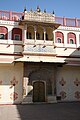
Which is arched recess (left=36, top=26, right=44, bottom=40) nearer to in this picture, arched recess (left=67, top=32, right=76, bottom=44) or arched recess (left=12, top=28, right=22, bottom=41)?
arched recess (left=12, top=28, right=22, bottom=41)

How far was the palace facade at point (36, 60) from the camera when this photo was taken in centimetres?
1638

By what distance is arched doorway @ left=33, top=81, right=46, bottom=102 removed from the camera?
1668cm

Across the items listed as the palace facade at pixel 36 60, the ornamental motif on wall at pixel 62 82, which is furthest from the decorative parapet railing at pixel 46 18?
the ornamental motif on wall at pixel 62 82

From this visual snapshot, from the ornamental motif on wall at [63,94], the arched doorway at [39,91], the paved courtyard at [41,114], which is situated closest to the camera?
the paved courtyard at [41,114]

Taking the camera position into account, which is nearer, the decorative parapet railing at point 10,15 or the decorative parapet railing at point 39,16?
the decorative parapet railing at point 39,16

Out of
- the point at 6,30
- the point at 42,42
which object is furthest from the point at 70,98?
the point at 6,30

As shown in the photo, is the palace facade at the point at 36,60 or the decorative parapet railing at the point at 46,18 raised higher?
the decorative parapet railing at the point at 46,18

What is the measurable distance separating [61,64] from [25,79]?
3372 millimetres

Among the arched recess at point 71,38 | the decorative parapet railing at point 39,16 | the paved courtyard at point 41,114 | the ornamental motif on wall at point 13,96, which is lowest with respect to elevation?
the paved courtyard at point 41,114

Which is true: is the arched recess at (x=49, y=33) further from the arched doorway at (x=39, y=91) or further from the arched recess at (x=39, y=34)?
the arched doorway at (x=39, y=91)

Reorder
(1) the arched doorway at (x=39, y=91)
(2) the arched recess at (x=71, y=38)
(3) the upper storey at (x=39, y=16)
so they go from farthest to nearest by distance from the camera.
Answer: (2) the arched recess at (x=71, y=38) < (3) the upper storey at (x=39, y=16) < (1) the arched doorway at (x=39, y=91)

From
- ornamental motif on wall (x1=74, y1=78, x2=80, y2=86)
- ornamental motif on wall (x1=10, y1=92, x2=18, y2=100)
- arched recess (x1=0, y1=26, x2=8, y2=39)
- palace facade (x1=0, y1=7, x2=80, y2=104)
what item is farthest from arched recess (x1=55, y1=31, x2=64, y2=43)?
ornamental motif on wall (x1=10, y1=92, x2=18, y2=100)

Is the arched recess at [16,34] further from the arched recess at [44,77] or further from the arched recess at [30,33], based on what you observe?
the arched recess at [44,77]

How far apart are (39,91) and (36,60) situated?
9.33 ft
